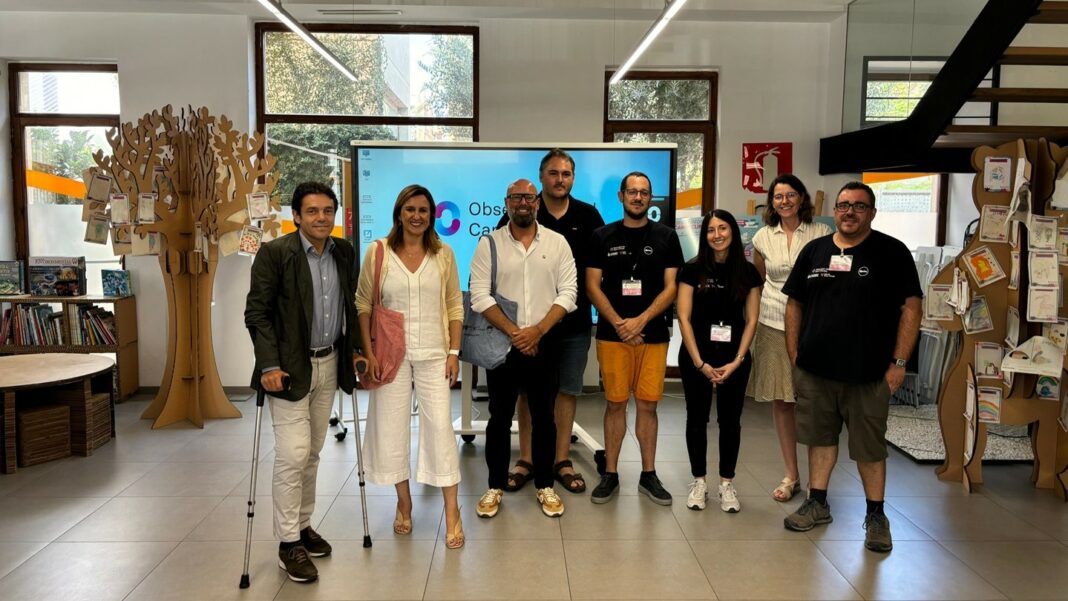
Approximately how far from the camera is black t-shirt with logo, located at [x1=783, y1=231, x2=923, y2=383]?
3.32 m

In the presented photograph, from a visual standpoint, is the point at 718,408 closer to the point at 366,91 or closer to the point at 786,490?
the point at 786,490

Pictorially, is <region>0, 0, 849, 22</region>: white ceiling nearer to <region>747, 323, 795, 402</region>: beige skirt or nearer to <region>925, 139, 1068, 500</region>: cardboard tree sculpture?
<region>925, 139, 1068, 500</region>: cardboard tree sculpture

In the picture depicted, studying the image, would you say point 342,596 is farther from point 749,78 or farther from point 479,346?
point 749,78

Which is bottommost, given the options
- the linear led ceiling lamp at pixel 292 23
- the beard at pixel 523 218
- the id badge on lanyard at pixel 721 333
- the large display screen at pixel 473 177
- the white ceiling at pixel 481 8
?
the id badge on lanyard at pixel 721 333

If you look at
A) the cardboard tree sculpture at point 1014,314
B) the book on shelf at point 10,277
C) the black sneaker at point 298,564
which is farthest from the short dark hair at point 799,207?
the book on shelf at point 10,277

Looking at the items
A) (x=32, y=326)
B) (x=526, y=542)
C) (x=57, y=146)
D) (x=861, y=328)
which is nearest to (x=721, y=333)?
(x=861, y=328)

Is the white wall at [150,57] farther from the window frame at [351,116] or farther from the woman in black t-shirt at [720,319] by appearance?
the woman in black t-shirt at [720,319]

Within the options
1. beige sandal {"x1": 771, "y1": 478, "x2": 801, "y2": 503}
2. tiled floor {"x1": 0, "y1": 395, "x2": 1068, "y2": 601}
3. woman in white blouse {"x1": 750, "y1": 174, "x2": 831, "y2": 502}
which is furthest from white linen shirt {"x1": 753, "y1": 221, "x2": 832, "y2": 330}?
tiled floor {"x1": 0, "y1": 395, "x2": 1068, "y2": 601}

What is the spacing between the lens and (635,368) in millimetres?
3889

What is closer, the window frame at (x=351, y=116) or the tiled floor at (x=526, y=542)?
the tiled floor at (x=526, y=542)

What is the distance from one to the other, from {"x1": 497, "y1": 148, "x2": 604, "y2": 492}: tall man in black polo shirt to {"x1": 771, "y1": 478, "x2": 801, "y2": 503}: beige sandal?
3.40ft

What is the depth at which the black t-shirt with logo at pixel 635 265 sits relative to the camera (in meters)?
3.81

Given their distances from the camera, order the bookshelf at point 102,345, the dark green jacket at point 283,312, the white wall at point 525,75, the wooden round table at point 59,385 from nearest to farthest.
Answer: the dark green jacket at point 283,312 < the wooden round table at point 59,385 < the bookshelf at point 102,345 < the white wall at point 525,75

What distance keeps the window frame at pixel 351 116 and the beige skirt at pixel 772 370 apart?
3.60 meters
